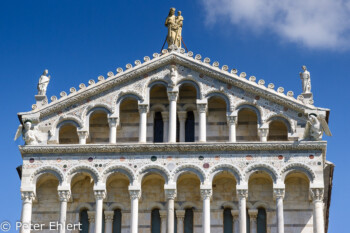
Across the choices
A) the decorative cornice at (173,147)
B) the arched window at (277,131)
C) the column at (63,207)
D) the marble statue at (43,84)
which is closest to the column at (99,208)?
the column at (63,207)

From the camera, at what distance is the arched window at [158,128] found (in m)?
34.0

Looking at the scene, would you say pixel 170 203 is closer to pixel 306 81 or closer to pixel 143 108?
pixel 143 108

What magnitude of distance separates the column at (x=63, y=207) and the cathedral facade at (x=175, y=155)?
0.09ft

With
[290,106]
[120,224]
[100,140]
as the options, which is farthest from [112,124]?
[290,106]

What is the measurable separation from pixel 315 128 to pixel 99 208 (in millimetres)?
6135

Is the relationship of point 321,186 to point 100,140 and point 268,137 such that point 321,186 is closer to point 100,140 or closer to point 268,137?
point 268,137

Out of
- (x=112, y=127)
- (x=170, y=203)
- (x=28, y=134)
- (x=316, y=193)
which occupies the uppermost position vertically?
(x=112, y=127)

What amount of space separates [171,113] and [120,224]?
333 centimetres

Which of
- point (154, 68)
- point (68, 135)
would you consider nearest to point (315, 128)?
point (154, 68)

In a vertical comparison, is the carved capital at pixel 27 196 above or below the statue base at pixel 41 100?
below

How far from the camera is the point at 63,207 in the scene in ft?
107

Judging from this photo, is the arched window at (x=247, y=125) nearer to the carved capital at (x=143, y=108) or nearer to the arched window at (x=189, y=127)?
the arched window at (x=189, y=127)

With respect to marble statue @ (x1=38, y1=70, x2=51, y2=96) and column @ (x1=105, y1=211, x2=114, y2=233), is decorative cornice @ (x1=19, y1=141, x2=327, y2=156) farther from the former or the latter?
marble statue @ (x1=38, y1=70, x2=51, y2=96)

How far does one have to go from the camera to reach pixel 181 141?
3356 cm
